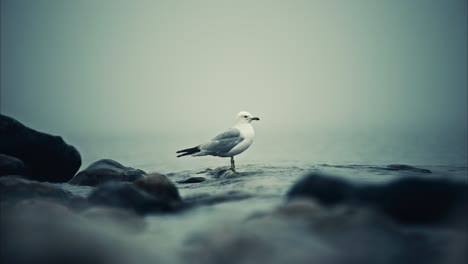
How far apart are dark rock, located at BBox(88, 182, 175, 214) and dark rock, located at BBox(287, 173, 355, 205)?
7.18 feet

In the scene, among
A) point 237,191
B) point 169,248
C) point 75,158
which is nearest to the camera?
point 169,248

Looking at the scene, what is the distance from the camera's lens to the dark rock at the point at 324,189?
14.2ft

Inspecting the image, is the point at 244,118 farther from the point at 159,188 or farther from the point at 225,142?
the point at 159,188

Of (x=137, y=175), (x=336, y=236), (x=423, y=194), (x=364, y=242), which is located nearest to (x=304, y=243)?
(x=336, y=236)

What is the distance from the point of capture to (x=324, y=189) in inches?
178

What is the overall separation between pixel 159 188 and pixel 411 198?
3.90m

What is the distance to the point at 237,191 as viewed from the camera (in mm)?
6539

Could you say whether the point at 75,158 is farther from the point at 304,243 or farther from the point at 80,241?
the point at 304,243

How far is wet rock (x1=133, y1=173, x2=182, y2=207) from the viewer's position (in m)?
5.43

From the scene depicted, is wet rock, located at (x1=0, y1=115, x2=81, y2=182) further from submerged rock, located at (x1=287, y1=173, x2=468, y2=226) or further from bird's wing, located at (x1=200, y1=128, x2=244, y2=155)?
submerged rock, located at (x1=287, y1=173, x2=468, y2=226)

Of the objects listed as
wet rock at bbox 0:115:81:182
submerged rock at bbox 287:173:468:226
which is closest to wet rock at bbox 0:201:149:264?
submerged rock at bbox 287:173:468:226

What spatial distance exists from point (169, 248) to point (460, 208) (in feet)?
11.5

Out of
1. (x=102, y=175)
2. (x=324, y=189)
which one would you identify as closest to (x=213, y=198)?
(x=324, y=189)

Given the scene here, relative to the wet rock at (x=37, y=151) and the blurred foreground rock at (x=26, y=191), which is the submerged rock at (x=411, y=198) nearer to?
the blurred foreground rock at (x=26, y=191)
